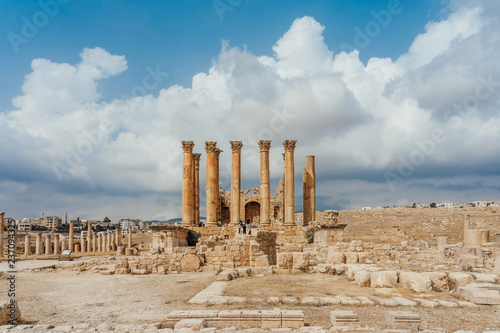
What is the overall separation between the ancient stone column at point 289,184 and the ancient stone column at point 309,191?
280cm

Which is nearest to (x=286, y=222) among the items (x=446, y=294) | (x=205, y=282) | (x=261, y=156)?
(x=261, y=156)

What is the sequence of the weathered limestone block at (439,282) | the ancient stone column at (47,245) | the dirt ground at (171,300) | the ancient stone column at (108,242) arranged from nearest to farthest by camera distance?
the dirt ground at (171,300) < the weathered limestone block at (439,282) < the ancient stone column at (47,245) < the ancient stone column at (108,242)

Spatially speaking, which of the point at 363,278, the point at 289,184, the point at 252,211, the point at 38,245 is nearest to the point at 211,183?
the point at 289,184

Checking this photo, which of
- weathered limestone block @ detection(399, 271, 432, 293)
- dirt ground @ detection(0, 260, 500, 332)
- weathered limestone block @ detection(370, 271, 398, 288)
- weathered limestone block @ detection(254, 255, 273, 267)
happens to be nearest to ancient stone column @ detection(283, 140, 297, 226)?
weathered limestone block @ detection(254, 255, 273, 267)

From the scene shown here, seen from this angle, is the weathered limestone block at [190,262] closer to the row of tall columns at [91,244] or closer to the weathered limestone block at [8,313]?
the weathered limestone block at [8,313]

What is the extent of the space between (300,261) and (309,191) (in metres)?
19.3

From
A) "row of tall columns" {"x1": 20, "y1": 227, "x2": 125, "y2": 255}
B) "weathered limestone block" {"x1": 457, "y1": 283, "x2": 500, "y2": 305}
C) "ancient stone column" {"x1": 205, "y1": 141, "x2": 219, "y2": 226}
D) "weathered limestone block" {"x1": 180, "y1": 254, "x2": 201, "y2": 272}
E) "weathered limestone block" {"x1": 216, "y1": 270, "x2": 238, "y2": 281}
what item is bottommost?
"row of tall columns" {"x1": 20, "y1": 227, "x2": 125, "y2": 255}

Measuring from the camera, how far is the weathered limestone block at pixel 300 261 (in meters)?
16.8

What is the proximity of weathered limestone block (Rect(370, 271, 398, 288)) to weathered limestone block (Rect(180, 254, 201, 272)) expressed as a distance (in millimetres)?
9381

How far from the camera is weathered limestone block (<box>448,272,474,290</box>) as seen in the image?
11820 millimetres

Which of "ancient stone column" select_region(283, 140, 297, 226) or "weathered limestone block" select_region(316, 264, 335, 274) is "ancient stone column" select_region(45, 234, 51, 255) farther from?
"weathered limestone block" select_region(316, 264, 335, 274)

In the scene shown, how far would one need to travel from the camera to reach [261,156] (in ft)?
112

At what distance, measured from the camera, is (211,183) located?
3222cm

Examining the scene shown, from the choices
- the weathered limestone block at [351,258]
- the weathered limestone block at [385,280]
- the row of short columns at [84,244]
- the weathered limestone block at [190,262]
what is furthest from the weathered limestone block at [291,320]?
the row of short columns at [84,244]
